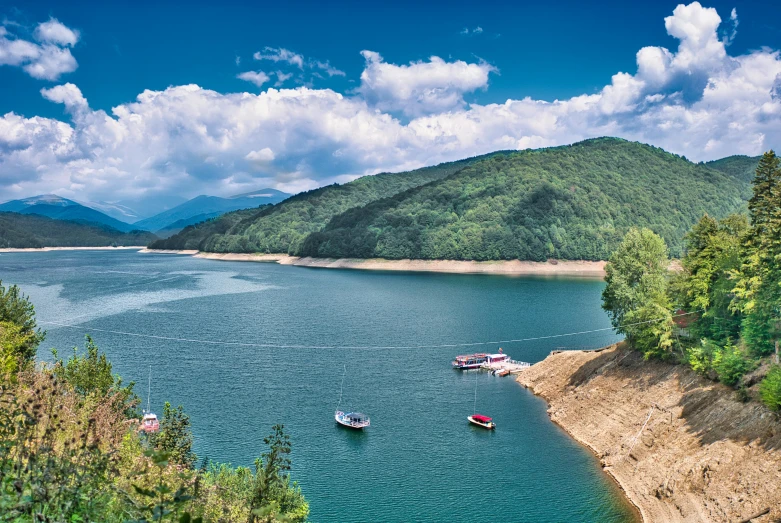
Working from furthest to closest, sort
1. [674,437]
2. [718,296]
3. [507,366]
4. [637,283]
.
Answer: [507,366], [637,283], [718,296], [674,437]

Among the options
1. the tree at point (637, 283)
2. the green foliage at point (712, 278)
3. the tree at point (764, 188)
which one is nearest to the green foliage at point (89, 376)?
the tree at point (637, 283)

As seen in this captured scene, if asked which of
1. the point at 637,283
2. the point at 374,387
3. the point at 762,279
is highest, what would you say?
the point at 762,279

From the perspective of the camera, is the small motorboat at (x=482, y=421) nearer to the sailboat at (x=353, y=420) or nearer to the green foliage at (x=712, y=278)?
the sailboat at (x=353, y=420)

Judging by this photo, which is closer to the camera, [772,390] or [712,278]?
[772,390]

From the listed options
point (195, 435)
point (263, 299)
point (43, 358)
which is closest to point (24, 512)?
point (195, 435)

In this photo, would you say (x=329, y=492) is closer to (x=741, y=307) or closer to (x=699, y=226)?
(x=741, y=307)

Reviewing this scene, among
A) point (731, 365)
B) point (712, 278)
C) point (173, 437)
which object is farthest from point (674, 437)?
point (173, 437)

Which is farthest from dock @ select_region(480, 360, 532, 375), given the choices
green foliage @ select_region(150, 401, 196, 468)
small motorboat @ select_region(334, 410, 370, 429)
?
green foliage @ select_region(150, 401, 196, 468)

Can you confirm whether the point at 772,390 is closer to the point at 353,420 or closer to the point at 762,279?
the point at 762,279

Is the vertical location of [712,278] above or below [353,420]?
above
